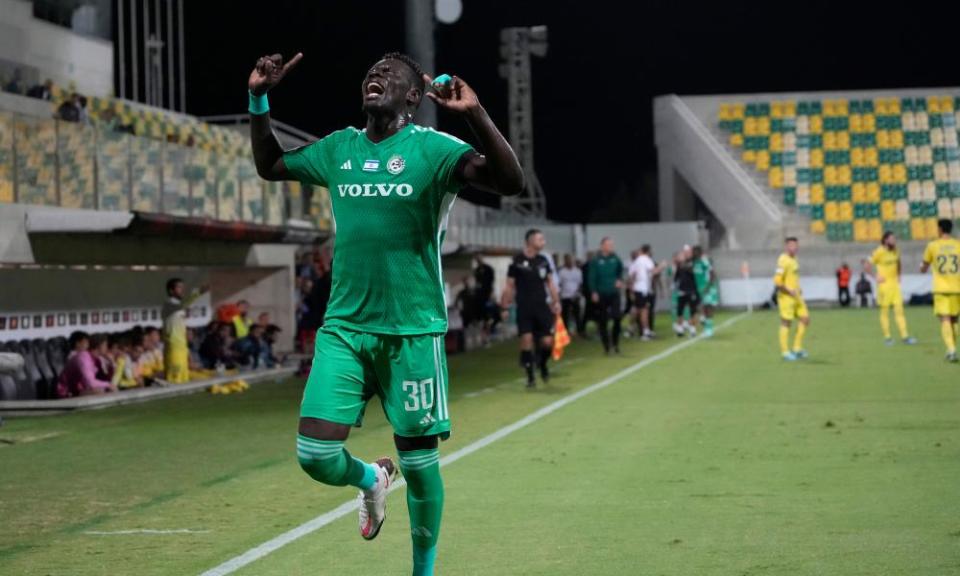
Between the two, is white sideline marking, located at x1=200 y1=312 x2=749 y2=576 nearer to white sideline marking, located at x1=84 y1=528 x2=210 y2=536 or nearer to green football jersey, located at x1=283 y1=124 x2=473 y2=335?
white sideline marking, located at x1=84 y1=528 x2=210 y2=536

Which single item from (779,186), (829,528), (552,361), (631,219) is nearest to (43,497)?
(829,528)

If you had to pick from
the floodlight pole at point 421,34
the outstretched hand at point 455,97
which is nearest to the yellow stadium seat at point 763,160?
the floodlight pole at point 421,34

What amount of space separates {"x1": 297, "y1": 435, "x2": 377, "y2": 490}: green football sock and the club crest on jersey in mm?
1125

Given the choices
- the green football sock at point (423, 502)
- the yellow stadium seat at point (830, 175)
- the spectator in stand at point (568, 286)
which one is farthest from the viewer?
the yellow stadium seat at point (830, 175)

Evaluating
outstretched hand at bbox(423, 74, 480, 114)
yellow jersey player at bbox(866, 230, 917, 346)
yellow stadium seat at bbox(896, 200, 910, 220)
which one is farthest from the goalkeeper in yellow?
yellow stadium seat at bbox(896, 200, 910, 220)

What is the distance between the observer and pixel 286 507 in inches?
372

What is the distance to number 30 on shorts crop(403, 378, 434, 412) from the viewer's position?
237 inches

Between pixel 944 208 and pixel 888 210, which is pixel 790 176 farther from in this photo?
pixel 944 208

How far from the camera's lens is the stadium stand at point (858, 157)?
58.0 metres

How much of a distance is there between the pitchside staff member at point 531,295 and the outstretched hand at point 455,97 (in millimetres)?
13358

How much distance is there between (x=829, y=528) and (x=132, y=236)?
49.1ft

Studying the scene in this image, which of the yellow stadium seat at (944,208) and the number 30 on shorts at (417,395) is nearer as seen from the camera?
the number 30 on shorts at (417,395)

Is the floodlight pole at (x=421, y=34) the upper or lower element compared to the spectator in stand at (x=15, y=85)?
upper

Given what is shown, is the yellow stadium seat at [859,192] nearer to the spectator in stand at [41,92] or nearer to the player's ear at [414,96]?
the spectator in stand at [41,92]
